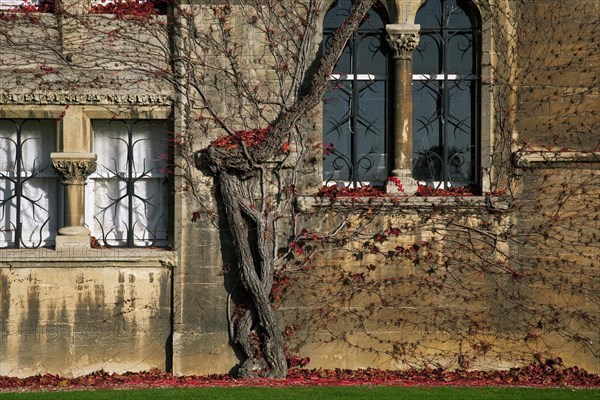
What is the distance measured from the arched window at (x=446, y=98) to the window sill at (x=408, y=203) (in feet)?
1.83

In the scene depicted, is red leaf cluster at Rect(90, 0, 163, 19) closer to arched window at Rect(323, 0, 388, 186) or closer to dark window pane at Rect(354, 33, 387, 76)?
arched window at Rect(323, 0, 388, 186)

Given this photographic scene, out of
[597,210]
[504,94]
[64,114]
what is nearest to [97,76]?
[64,114]

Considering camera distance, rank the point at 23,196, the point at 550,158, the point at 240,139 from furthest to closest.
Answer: the point at 23,196
the point at 550,158
the point at 240,139

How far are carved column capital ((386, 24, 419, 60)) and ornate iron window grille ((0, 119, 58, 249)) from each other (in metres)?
4.53

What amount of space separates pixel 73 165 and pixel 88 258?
1.19 meters

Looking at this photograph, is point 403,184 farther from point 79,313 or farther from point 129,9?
point 79,313

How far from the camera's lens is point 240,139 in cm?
1404

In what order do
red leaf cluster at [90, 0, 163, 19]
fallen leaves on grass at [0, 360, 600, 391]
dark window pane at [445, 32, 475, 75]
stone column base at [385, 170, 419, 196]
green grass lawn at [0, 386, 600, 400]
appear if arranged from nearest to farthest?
green grass lawn at [0, 386, 600, 400] < fallen leaves on grass at [0, 360, 600, 391] < stone column base at [385, 170, 419, 196] < red leaf cluster at [90, 0, 163, 19] < dark window pane at [445, 32, 475, 75]

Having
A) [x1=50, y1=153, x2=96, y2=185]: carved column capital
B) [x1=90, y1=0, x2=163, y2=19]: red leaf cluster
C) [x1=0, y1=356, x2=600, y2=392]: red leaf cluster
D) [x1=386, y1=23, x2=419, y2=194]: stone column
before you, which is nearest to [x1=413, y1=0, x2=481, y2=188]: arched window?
[x1=386, y1=23, x2=419, y2=194]: stone column

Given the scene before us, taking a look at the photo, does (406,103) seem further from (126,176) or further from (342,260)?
(126,176)

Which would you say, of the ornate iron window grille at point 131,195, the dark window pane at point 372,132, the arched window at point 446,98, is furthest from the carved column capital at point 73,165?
the arched window at point 446,98

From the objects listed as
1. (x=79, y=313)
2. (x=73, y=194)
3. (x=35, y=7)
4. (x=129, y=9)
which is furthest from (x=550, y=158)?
→ (x=35, y=7)

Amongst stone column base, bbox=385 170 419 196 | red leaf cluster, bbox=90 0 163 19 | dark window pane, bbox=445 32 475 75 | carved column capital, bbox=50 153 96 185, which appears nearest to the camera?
Answer: carved column capital, bbox=50 153 96 185

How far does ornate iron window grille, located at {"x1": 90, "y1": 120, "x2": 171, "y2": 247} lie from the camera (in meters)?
14.7
